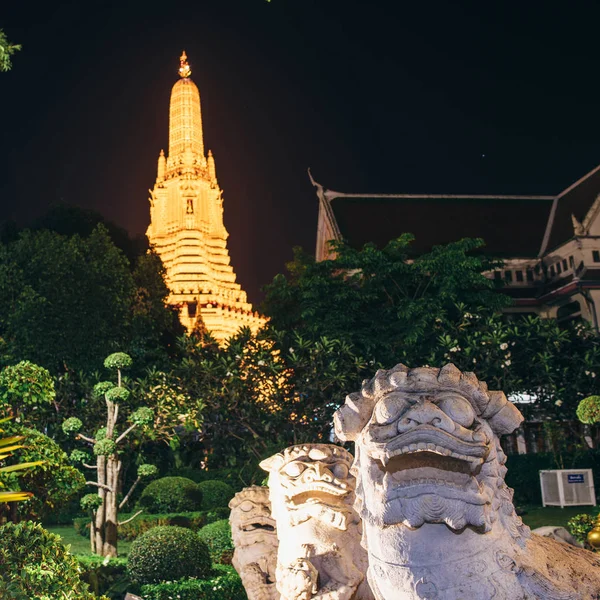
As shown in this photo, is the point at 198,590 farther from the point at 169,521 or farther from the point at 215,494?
the point at 215,494

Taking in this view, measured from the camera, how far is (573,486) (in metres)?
16.4

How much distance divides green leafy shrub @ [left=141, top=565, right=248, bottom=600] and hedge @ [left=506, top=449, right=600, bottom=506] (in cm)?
1037

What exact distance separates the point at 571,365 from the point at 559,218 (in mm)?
13841

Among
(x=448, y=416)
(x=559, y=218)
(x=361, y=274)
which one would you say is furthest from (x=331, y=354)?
(x=559, y=218)

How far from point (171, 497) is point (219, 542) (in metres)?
5.36

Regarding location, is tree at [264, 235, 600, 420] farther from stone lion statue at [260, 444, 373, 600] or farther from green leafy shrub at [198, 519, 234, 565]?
stone lion statue at [260, 444, 373, 600]

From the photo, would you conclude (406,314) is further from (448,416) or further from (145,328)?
(448,416)

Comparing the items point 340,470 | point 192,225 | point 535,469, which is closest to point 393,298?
point 535,469

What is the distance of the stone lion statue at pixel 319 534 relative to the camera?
427cm

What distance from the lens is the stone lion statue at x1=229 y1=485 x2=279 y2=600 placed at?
534 centimetres

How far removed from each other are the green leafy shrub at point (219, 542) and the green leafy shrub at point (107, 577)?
1446mm

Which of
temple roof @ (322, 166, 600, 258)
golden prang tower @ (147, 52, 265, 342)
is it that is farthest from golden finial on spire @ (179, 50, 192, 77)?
temple roof @ (322, 166, 600, 258)

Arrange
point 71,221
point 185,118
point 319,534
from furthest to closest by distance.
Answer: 1. point 185,118
2. point 71,221
3. point 319,534

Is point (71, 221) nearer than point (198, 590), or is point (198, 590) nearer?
point (198, 590)
